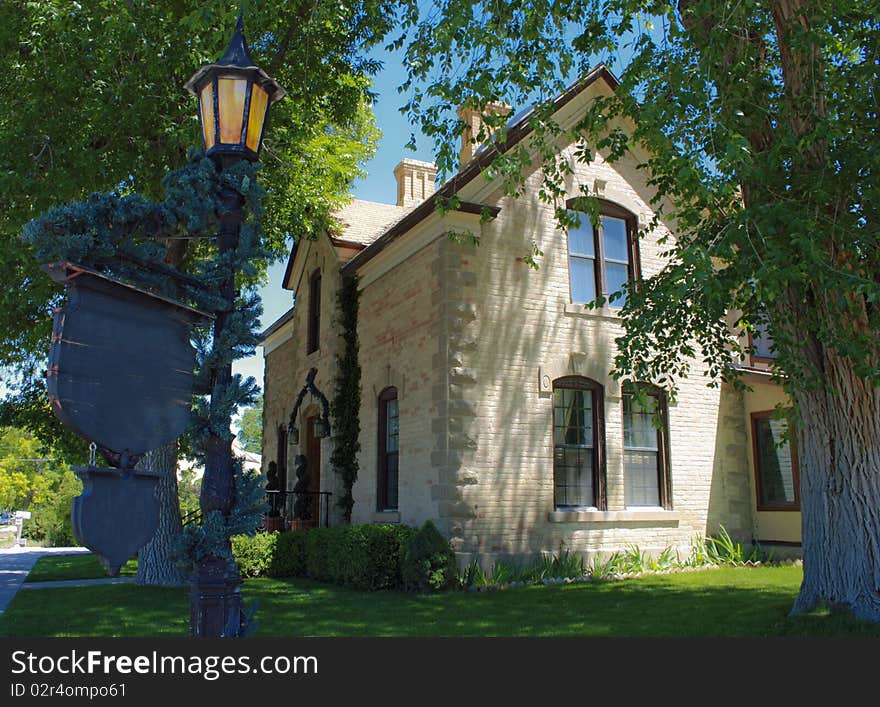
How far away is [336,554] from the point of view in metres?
13.1

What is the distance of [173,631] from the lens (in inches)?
330

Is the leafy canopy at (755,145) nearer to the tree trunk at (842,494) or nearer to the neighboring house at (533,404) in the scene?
the tree trunk at (842,494)

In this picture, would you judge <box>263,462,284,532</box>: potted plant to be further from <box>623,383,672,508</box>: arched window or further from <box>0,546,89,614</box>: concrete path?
<box>623,383,672,508</box>: arched window

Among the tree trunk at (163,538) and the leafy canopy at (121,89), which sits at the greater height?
the leafy canopy at (121,89)

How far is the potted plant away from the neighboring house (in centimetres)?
178

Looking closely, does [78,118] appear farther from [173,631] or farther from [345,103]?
[173,631]

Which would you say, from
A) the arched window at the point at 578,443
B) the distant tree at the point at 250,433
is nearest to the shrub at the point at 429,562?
the arched window at the point at 578,443

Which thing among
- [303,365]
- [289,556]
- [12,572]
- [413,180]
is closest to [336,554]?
[289,556]

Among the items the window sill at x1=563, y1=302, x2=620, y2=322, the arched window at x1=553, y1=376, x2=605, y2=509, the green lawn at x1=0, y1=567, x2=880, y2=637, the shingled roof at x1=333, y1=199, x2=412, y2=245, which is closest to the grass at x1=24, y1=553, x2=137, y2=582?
the green lawn at x1=0, y1=567, x2=880, y2=637

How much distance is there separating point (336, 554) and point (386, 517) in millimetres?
1339

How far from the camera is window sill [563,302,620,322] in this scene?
13891mm

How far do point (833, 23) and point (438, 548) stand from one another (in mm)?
8404

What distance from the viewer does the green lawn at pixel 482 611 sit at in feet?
26.3

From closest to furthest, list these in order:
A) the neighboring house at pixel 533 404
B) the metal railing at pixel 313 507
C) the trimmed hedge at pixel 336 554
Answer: the trimmed hedge at pixel 336 554, the neighboring house at pixel 533 404, the metal railing at pixel 313 507
